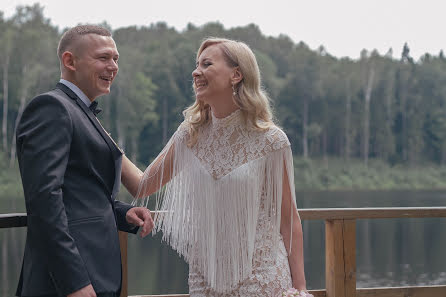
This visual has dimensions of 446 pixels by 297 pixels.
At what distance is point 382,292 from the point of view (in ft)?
9.72

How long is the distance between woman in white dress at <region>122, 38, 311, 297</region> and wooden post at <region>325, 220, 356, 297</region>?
30.2 inches

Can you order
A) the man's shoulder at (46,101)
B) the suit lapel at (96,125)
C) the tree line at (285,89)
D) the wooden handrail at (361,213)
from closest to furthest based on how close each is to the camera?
the man's shoulder at (46,101)
the suit lapel at (96,125)
the wooden handrail at (361,213)
the tree line at (285,89)

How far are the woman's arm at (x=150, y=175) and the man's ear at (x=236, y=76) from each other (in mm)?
324

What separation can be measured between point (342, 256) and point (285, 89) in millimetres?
45916

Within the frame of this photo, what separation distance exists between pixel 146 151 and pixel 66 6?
17.7 metres

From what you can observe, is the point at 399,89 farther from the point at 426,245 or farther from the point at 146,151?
the point at 426,245

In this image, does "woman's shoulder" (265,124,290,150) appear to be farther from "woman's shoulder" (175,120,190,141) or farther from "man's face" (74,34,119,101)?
"man's face" (74,34,119,101)

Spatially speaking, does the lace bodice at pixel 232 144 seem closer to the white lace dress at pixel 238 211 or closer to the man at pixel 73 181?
the white lace dress at pixel 238 211

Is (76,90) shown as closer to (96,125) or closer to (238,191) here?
(96,125)

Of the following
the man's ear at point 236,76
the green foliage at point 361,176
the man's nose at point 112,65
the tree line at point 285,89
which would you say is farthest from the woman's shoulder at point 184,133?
the green foliage at point 361,176

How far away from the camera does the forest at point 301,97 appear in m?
38.8

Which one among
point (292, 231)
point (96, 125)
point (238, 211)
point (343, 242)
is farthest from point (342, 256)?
point (96, 125)

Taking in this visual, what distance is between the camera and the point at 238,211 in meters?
2.04

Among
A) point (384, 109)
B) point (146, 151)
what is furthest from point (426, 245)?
point (384, 109)
